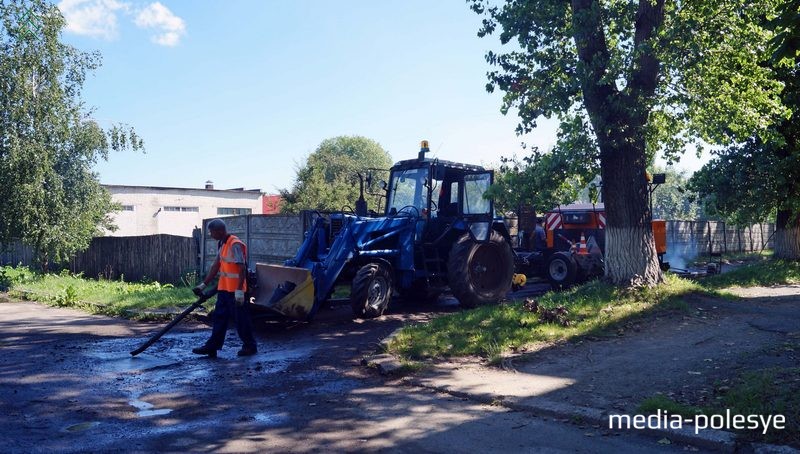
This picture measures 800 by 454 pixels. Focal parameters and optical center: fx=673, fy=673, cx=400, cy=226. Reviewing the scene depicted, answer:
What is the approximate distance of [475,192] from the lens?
43.1 ft

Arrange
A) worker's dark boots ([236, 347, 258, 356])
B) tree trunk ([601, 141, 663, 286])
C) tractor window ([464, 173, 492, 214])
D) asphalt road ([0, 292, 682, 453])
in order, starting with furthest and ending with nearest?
tractor window ([464, 173, 492, 214]) < tree trunk ([601, 141, 663, 286]) < worker's dark boots ([236, 347, 258, 356]) < asphalt road ([0, 292, 682, 453])

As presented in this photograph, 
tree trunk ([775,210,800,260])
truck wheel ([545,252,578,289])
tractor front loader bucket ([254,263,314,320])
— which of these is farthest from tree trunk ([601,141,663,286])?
tree trunk ([775,210,800,260])

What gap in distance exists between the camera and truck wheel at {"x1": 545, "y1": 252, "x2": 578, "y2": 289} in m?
15.5

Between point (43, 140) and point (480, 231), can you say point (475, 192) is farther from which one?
point (43, 140)

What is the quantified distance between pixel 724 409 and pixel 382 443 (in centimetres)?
283

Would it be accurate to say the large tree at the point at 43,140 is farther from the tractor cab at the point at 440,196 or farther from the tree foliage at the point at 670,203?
the tree foliage at the point at 670,203

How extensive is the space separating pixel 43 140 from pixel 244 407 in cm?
1670

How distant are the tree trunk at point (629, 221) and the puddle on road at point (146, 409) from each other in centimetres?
741

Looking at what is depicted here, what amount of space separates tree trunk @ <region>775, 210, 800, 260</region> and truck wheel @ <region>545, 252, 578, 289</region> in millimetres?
6493

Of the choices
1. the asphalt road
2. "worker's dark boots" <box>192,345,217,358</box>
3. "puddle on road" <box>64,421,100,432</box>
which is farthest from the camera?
"worker's dark boots" <box>192,345,217,358</box>

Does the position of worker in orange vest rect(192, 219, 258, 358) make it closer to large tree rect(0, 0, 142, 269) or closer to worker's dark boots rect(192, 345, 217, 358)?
worker's dark boots rect(192, 345, 217, 358)

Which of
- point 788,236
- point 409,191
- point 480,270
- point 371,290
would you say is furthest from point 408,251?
point 788,236

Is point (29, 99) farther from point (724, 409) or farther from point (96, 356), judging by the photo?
point (724, 409)

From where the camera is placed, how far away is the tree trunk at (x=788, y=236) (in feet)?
57.8
